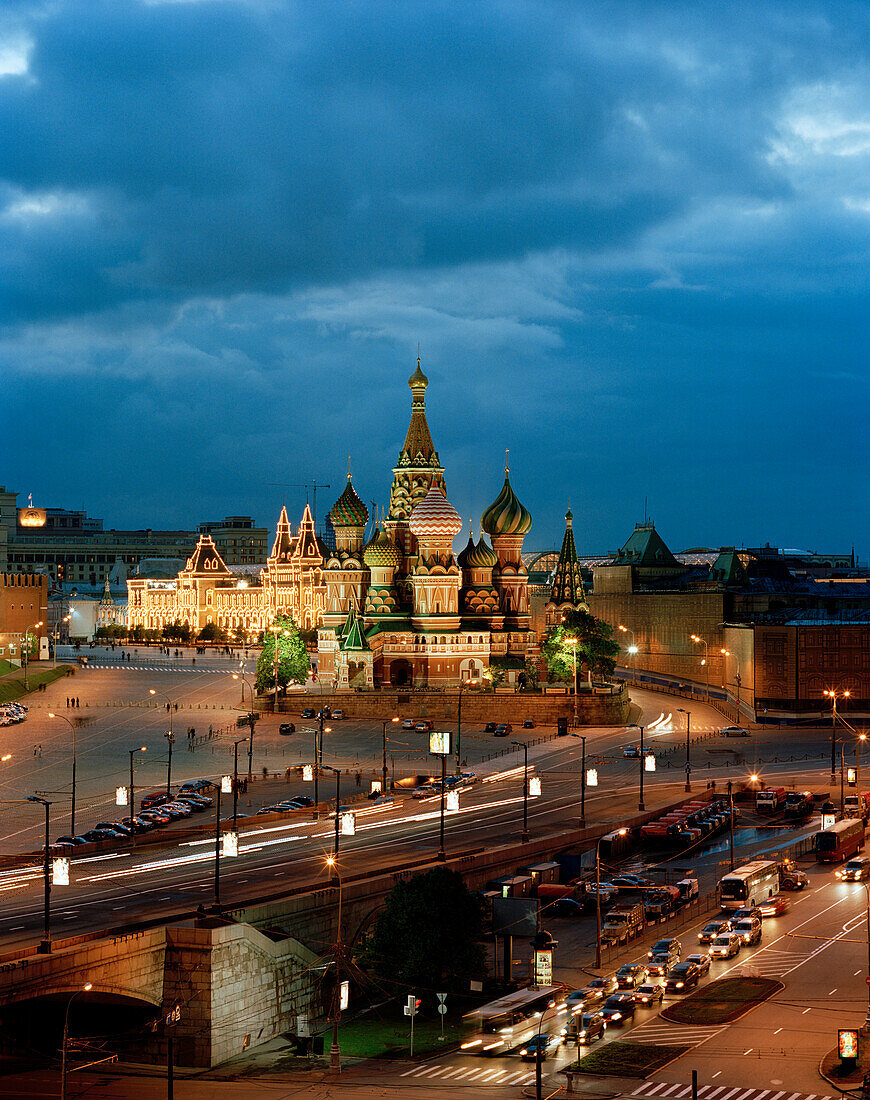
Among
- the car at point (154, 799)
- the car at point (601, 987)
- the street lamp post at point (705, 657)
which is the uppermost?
the street lamp post at point (705, 657)

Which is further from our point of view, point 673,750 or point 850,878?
point 673,750

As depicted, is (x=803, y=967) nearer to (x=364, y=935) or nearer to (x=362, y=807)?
(x=364, y=935)

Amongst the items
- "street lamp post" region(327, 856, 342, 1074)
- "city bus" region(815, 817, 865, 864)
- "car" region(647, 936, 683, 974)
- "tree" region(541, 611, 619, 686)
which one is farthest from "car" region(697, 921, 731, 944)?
"tree" region(541, 611, 619, 686)

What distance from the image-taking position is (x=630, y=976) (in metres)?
51.1

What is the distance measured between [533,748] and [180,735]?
84.1 ft

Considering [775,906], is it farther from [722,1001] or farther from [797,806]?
[797,806]

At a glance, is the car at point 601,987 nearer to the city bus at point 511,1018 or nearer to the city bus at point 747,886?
the city bus at point 511,1018

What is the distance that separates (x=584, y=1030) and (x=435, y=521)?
80.5 meters

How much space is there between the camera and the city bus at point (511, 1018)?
47.1 meters

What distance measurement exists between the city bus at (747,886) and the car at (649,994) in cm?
1017

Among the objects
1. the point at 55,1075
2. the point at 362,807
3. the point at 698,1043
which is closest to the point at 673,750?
the point at 362,807

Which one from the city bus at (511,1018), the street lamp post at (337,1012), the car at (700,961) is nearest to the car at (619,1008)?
the city bus at (511,1018)

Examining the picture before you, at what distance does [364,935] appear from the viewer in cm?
5400

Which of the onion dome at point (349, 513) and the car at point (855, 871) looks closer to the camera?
the car at point (855, 871)
